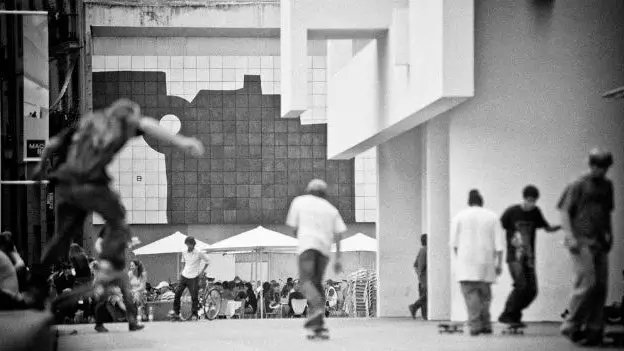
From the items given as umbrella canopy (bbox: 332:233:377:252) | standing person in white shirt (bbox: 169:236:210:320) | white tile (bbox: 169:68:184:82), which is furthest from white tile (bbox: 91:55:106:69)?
standing person in white shirt (bbox: 169:236:210:320)

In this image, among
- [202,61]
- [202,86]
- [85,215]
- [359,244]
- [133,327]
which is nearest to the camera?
[85,215]

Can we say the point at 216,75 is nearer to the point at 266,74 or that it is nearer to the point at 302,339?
the point at 266,74

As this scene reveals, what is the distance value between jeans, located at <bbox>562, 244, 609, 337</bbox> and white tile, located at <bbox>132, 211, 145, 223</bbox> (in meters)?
38.4

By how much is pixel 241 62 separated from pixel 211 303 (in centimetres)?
2243

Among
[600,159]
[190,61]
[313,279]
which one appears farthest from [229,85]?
[600,159]

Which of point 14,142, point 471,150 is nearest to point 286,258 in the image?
point 14,142

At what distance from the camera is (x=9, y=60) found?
29.7 metres

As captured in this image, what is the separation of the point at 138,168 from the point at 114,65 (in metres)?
3.90

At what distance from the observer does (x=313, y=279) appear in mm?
15430

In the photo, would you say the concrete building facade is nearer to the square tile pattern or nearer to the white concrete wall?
the white concrete wall

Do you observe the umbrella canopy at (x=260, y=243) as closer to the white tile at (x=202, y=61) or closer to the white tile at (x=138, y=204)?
the white tile at (x=138, y=204)

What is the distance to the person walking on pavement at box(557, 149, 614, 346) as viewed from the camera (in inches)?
503

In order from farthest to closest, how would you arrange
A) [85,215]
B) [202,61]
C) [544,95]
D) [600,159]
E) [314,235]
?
[202,61], [544,95], [314,235], [85,215], [600,159]

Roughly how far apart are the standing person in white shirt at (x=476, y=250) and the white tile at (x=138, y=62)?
119 ft
